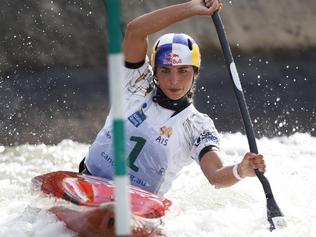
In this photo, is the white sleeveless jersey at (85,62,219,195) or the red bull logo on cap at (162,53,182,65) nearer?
the red bull logo on cap at (162,53,182,65)

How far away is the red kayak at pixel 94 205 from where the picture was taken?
13.3 ft

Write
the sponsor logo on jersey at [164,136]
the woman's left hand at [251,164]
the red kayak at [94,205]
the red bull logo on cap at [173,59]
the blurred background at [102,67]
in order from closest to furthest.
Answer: the red kayak at [94,205] → the woman's left hand at [251,164] → the red bull logo on cap at [173,59] → the sponsor logo on jersey at [164,136] → the blurred background at [102,67]

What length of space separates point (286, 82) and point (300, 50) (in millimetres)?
641

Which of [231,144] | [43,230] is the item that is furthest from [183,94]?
[231,144]

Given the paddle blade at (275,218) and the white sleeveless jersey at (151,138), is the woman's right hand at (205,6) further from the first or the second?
the paddle blade at (275,218)

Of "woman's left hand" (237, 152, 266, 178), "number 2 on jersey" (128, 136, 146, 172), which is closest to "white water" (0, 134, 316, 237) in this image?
"number 2 on jersey" (128, 136, 146, 172)

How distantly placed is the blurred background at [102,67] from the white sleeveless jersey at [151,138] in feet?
12.9

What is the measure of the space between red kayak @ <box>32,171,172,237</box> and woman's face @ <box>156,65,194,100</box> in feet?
2.11

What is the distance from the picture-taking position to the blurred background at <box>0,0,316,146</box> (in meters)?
9.11

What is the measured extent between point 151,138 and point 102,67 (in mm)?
5189

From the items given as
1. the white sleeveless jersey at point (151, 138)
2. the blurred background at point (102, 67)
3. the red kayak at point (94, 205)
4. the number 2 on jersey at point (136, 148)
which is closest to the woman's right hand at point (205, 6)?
the white sleeveless jersey at point (151, 138)

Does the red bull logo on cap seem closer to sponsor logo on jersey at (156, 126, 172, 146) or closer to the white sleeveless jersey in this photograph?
the white sleeveless jersey

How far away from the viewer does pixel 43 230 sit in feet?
14.9

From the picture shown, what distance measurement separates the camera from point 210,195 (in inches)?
240
